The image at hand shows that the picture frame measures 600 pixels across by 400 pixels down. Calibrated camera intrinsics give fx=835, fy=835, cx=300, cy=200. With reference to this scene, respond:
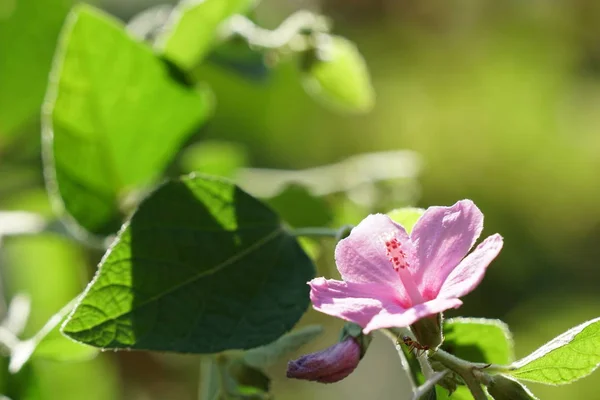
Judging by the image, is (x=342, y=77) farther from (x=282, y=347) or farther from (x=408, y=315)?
(x=408, y=315)

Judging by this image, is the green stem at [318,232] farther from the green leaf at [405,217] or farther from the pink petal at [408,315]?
the pink petal at [408,315]

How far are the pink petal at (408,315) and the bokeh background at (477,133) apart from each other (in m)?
0.95

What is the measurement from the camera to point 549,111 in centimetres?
222

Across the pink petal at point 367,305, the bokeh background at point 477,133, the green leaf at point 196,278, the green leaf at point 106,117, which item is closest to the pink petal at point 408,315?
the pink petal at point 367,305

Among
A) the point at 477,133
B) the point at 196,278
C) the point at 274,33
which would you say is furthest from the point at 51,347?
the point at 477,133

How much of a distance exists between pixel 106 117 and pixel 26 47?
0.22 meters

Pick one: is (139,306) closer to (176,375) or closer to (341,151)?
(176,375)

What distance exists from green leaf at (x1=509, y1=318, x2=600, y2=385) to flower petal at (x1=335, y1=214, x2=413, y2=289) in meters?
0.07

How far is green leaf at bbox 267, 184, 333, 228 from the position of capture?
0.73m

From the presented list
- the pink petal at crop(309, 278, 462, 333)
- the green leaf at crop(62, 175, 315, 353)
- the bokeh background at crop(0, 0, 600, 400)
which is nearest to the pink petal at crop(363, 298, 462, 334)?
the pink petal at crop(309, 278, 462, 333)

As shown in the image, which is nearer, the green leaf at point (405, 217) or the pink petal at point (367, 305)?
the pink petal at point (367, 305)

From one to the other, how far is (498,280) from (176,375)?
30.3 inches

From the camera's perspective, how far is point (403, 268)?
0.36m

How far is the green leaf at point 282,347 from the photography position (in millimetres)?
492
